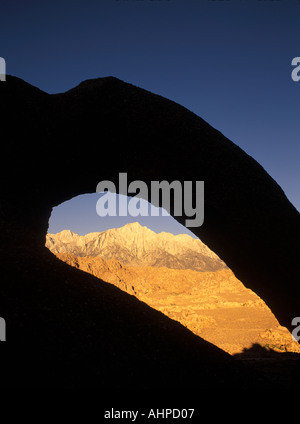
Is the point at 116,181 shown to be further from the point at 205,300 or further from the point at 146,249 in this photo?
the point at 146,249

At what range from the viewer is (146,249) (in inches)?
6171

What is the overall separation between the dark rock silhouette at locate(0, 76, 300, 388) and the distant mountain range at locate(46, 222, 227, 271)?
123 m

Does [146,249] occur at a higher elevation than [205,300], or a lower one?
higher

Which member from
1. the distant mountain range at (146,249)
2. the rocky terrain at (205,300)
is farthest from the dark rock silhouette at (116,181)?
the distant mountain range at (146,249)

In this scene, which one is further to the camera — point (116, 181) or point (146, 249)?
point (146, 249)

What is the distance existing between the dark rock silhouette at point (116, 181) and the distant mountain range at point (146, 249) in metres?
123

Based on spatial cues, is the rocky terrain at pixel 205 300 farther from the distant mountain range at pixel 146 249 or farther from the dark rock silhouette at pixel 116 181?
the distant mountain range at pixel 146 249

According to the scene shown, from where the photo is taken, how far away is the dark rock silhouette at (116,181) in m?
3.37

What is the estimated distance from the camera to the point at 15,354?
2629 mm

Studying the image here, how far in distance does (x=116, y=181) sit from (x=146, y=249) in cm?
15077

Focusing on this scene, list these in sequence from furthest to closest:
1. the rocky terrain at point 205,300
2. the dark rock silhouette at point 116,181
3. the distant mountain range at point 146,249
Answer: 1. the distant mountain range at point 146,249
2. the rocky terrain at point 205,300
3. the dark rock silhouette at point 116,181

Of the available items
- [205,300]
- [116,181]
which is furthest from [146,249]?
[116,181]

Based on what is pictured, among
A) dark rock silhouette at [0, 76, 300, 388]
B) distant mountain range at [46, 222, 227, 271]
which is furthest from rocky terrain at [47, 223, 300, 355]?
distant mountain range at [46, 222, 227, 271]
